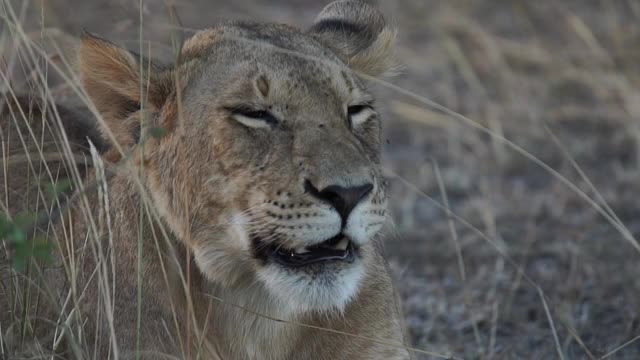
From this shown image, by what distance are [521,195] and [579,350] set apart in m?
2.24

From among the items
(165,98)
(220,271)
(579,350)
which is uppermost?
(165,98)

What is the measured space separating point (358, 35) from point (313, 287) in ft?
3.91

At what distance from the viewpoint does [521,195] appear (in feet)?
23.6

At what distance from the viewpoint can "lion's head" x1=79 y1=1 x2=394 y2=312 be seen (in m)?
3.50

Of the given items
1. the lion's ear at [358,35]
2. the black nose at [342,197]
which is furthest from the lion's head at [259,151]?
the lion's ear at [358,35]

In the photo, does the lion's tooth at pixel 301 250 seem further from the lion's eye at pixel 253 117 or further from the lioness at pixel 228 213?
the lion's eye at pixel 253 117

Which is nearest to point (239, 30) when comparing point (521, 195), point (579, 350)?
point (579, 350)

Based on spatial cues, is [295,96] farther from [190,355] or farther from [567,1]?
[567,1]

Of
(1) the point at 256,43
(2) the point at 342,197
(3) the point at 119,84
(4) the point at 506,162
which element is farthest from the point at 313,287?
(4) the point at 506,162

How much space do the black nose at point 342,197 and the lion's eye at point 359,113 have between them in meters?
0.48

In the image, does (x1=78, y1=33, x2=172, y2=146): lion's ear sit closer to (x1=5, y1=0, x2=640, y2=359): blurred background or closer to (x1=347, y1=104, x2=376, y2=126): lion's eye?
(x1=5, y1=0, x2=640, y2=359): blurred background

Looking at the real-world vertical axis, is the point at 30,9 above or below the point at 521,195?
above

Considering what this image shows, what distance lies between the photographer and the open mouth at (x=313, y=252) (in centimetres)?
351

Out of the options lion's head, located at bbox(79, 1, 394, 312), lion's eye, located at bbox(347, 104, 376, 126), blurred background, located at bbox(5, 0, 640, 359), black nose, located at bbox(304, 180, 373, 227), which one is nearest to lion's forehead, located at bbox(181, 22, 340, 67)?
lion's head, located at bbox(79, 1, 394, 312)
